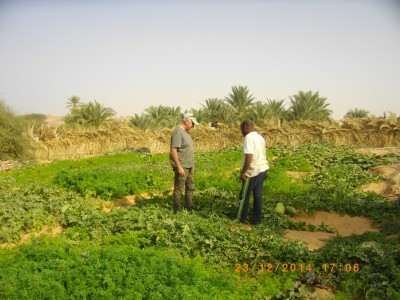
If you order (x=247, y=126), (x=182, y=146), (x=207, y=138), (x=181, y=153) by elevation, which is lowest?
(x=207, y=138)

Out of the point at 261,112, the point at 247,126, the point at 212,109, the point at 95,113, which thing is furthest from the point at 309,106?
the point at 247,126

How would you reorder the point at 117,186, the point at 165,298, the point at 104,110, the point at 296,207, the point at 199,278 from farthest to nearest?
1. the point at 104,110
2. the point at 117,186
3. the point at 296,207
4. the point at 199,278
5. the point at 165,298

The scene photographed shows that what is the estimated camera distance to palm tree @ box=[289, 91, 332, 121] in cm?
3062

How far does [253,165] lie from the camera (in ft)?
20.2

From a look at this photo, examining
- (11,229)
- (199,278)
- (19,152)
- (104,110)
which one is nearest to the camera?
(199,278)

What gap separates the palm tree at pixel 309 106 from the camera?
30.6 m

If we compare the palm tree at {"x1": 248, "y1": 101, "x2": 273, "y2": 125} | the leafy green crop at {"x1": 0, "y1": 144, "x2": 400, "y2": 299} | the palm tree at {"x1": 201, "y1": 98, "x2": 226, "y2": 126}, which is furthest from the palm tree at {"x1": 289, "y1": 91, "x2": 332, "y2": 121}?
the leafy green crop at {"x1": 0, "y1": 144, "x2": 400, "y2": 299}

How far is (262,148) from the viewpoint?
6.24 meters

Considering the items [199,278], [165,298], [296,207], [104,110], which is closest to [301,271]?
[199,278]

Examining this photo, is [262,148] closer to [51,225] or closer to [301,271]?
[301,271]

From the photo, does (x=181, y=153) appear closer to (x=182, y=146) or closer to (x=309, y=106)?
(x=182, y=146)

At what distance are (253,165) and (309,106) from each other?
87.2 feet

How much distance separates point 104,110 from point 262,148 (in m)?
31.7
